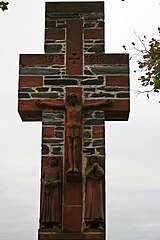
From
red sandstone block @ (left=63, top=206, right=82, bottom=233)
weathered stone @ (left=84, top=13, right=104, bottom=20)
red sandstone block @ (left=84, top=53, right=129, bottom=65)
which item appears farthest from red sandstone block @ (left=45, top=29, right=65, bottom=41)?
red sandstone block @ (left=63, top=206, right=82, bottom=233)

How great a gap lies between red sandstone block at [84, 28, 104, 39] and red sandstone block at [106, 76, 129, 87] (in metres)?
0.88

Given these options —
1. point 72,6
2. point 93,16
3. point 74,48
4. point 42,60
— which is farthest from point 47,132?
point 72,6

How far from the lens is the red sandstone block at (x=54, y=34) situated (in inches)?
425

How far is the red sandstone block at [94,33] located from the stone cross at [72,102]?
2 cm

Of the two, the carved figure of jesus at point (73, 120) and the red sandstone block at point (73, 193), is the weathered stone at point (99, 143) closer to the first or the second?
the carved figure of jesus at point (73, 120)

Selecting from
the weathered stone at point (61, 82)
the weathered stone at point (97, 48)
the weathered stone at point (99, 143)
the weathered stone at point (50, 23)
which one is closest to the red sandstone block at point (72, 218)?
the weathered stone at point (99, 143)

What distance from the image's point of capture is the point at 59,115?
1040cm

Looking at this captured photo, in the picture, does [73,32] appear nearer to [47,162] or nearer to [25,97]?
[25,97]

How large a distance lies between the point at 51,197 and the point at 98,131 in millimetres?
1506

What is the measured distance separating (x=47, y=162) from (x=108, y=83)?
1.90 m

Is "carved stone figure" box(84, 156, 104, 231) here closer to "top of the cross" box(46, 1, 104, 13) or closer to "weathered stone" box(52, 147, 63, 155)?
"weathered stone" box(52, 147, 63, 155)

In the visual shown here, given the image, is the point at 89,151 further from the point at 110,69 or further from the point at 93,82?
the point at 110,69

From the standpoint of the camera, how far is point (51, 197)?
9.73 metres

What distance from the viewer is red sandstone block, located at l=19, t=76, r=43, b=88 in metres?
10.5
